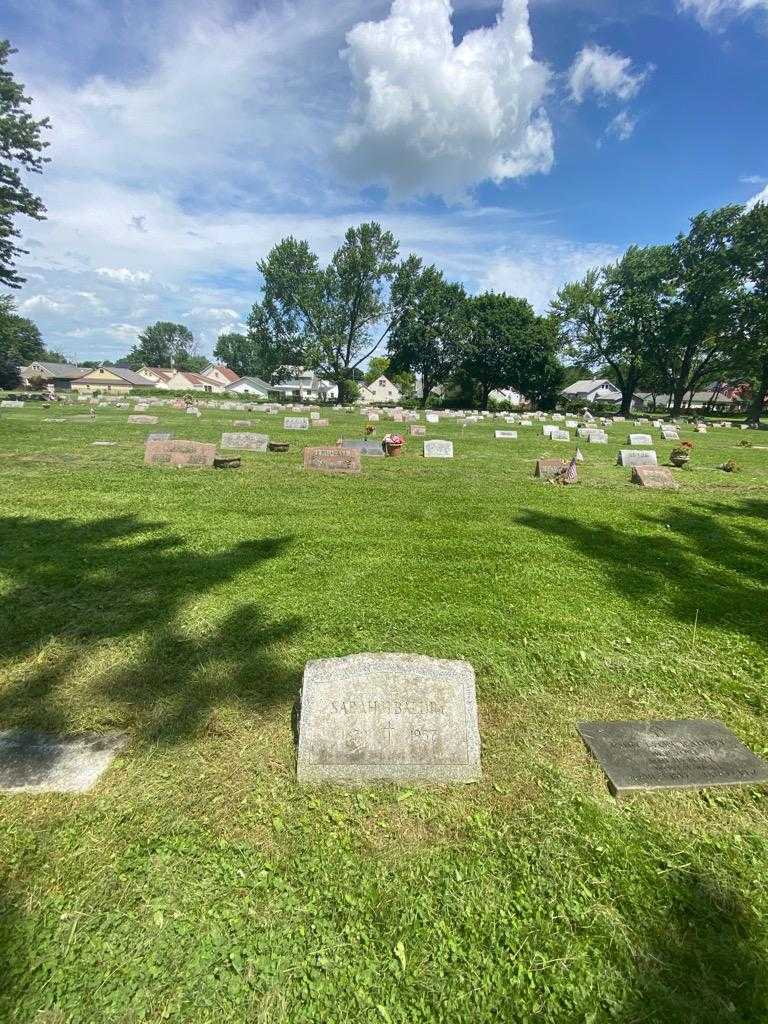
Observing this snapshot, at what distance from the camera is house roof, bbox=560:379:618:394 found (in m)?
96.8

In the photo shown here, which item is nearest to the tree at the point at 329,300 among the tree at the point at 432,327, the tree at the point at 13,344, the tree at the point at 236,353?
the tree at the point at 432,327

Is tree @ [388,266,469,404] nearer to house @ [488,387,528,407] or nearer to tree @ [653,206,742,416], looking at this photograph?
house @ [488,387,528,407]

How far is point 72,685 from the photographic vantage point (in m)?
3.98

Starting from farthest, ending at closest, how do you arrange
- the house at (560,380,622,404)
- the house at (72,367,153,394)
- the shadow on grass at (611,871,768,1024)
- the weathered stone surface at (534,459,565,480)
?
1. the house at (560,380,622,404)
2. the house at (72,367,153,394)
3. the weathered stone surface at (534,459,565,480)
4. the shadow on grass at (611,871,768,1024)

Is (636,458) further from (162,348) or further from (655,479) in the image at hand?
(162,348)

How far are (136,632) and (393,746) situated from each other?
3.03 metres

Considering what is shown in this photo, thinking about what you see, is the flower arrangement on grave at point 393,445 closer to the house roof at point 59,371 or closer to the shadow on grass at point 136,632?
the shadow on grass at point 136,632

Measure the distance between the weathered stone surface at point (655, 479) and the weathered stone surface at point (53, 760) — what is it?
1269cm

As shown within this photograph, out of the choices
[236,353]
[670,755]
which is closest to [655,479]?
[670,755]

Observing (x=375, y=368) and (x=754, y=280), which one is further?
(x=375, y=368)

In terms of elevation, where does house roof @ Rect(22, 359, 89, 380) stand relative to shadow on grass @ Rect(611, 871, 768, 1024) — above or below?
above

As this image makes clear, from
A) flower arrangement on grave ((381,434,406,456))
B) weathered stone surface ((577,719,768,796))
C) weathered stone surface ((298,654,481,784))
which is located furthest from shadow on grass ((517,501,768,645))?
flower arrangement on grave ((381,434,406,456))

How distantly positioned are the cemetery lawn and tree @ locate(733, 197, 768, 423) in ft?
163

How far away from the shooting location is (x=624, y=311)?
165ft
